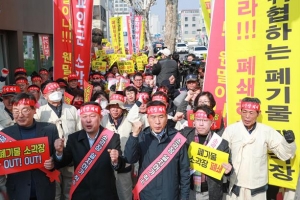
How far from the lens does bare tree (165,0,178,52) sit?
16.3 m

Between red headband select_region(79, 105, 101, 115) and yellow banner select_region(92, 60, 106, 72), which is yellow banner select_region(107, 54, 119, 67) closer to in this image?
yellow banner select_region(92, 60, 106, 72)

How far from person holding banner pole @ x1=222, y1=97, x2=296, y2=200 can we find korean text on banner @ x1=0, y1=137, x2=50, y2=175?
2.23m

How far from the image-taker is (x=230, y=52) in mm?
4785

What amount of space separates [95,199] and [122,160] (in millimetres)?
505

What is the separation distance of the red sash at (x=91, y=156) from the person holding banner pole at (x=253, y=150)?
161cm

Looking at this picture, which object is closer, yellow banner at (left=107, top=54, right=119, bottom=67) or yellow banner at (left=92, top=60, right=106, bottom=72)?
yellow banner at (left=92, top=60, right=106, bottom=72)

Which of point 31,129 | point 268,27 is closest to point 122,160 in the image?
point 31,129

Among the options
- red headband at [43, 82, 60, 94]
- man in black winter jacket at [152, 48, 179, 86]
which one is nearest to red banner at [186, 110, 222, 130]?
red headband at [43, 82, 60, 94]

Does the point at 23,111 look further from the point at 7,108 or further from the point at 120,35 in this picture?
the point at 120,35

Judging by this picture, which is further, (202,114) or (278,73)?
(278,73)

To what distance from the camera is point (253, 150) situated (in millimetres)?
4043

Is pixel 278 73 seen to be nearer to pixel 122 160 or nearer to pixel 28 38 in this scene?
pixel 122 160

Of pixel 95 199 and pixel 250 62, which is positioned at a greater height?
pixel 250 62

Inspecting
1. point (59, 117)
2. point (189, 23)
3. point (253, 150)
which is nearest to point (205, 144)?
point (253, 150)
